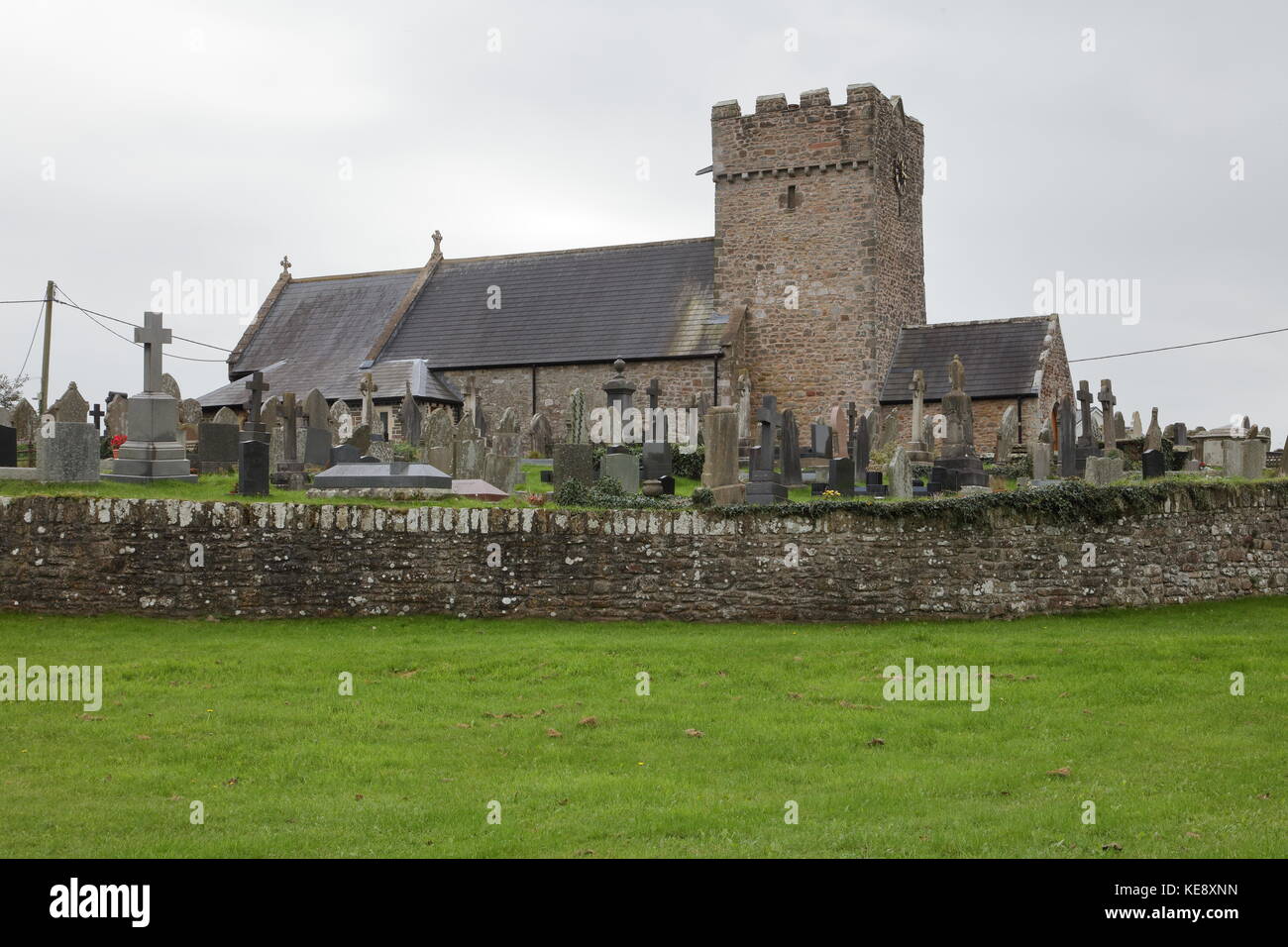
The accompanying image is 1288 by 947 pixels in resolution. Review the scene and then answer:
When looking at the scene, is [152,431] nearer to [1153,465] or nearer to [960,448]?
[960,448]

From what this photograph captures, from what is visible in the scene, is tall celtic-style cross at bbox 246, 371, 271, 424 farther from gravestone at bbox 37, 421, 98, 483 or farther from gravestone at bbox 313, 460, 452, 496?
gravestone at bbox 37, 421, 98, 483

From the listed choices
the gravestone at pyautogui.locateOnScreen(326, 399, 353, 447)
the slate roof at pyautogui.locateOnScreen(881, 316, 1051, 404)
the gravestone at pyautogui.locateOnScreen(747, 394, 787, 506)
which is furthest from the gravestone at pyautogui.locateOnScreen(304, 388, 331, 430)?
the slate roof at pyautogui.locateOnScreen(881, 316, 1051, 404)

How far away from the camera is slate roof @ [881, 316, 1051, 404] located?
30.5m

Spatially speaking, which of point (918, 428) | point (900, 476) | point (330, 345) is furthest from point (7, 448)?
point (330, 345)

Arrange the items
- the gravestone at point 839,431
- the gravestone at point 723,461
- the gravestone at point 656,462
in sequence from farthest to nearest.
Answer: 1. the gravestone at point 839,431
2. the gravestone at point 656,462
3. the gravestone at point 723,461

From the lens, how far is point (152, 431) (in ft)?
53.0

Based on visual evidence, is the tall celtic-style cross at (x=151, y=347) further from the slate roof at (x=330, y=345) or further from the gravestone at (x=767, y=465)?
the slate roof at (x=330, y=345)

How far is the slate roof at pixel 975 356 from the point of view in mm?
30500

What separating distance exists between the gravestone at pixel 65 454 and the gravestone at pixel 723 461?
7473mm

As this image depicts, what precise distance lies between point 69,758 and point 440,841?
3.15 meters

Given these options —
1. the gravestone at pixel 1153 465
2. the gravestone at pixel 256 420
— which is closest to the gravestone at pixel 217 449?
the gravestone at pixel 256 420

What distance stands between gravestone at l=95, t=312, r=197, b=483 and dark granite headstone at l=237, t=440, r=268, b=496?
4.10 ft

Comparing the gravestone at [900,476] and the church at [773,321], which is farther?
the church at [773,321]

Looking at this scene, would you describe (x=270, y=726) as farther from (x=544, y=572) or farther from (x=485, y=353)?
(x=485, y=353)
